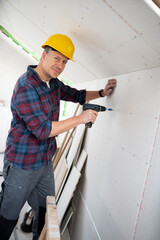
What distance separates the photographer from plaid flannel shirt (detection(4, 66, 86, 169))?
1.40 metres

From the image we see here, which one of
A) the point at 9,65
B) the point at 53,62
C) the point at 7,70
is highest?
the point at 9,65

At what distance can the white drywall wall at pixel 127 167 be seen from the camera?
113cm

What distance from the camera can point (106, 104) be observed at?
1.99 metres

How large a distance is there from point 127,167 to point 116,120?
440 mm

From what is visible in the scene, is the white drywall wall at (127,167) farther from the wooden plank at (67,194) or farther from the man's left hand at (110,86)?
the wooden plank at (67,194)

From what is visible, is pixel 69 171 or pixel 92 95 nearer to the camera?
pixel 92 95

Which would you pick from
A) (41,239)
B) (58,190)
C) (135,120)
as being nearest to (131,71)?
(135,120)

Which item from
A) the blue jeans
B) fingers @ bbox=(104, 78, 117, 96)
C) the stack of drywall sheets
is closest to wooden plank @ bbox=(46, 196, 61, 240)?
the blue jeans

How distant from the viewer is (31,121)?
1.39m

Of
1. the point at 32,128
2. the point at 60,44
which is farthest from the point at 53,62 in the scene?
the point at 32,128

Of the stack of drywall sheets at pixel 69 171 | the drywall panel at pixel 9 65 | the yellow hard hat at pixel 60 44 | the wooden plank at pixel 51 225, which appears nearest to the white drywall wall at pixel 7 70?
the drywall panel at pixel 9 65

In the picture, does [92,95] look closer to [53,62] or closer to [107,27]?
[53,62]

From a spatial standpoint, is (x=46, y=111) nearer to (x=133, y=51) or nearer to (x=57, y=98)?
(x=57, y=98)

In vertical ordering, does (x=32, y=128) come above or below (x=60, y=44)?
below
